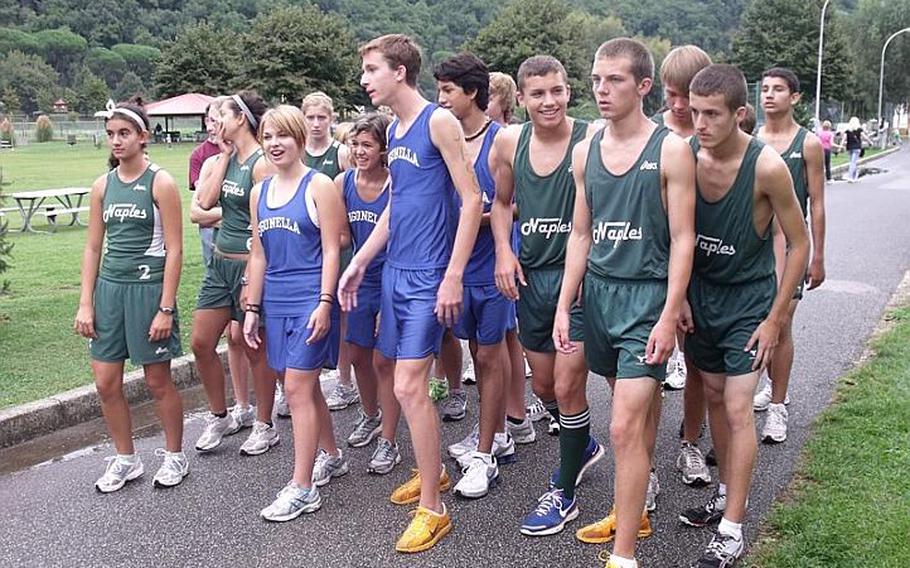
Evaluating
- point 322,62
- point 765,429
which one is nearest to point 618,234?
point 765,429

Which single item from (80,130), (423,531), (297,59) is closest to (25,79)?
(80,130)

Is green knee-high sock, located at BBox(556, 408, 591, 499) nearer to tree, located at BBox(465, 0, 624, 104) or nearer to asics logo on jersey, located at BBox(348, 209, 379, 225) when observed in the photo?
asics logo on jersey, located at BBox(348, 209, 379, 225)

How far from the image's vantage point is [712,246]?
376 cm

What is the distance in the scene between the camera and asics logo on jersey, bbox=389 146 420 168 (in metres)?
4.15

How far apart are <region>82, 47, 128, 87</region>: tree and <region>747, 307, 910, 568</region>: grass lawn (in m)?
115

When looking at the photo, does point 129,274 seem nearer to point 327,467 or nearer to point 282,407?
point 327,467

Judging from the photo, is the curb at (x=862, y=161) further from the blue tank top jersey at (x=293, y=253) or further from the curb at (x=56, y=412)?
the blue tank top jersey at (x=293, y=253)

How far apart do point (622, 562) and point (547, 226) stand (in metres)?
1.63

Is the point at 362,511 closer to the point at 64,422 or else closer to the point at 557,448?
the point at 557,448

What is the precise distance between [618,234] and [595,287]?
0.85ft

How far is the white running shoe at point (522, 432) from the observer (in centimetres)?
526

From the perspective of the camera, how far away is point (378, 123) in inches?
189

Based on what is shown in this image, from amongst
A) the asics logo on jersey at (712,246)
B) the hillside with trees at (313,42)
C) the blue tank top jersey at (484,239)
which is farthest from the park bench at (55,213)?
the asics logo on jersey at (712,246)

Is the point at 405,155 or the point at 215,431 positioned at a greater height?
the point at 405,155
